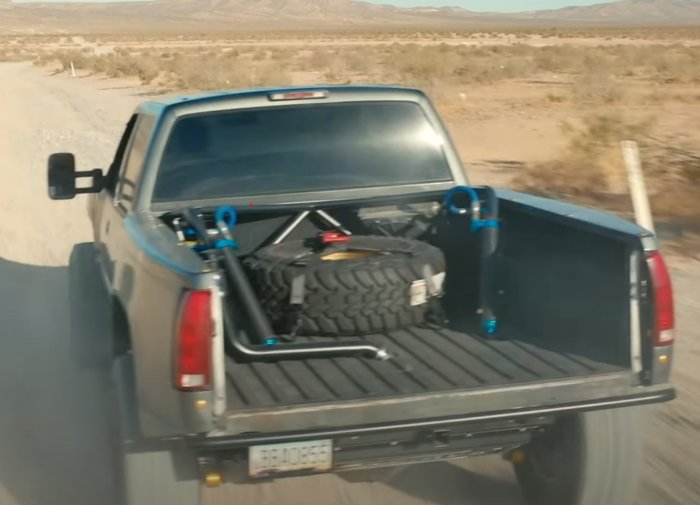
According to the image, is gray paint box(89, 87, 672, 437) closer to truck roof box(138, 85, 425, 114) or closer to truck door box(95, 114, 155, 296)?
truck door box(95, 114, 155, 296)

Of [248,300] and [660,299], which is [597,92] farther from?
[660,299]

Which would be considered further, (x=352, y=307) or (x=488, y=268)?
(x=488, y=268)

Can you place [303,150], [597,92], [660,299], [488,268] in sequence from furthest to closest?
[597,92] → [303,150] → [488,268] → [660,299]

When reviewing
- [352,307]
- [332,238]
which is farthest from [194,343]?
[332,238]

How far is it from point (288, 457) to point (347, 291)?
861 mm

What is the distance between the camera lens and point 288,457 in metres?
3.32

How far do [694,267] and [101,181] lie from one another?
5.60m

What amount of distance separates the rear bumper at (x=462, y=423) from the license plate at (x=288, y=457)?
3.5 inches

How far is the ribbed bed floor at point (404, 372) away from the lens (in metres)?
3.45

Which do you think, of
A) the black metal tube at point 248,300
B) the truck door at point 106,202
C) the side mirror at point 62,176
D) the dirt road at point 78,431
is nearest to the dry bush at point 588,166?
the dirt road at point 78,431

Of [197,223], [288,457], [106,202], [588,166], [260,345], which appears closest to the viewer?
[288,457]

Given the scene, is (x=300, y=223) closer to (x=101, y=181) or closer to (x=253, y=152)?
(x=253, y=152)

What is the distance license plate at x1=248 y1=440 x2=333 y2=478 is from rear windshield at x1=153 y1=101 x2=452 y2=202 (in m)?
1.75

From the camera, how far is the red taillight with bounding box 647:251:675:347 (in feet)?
11.4
